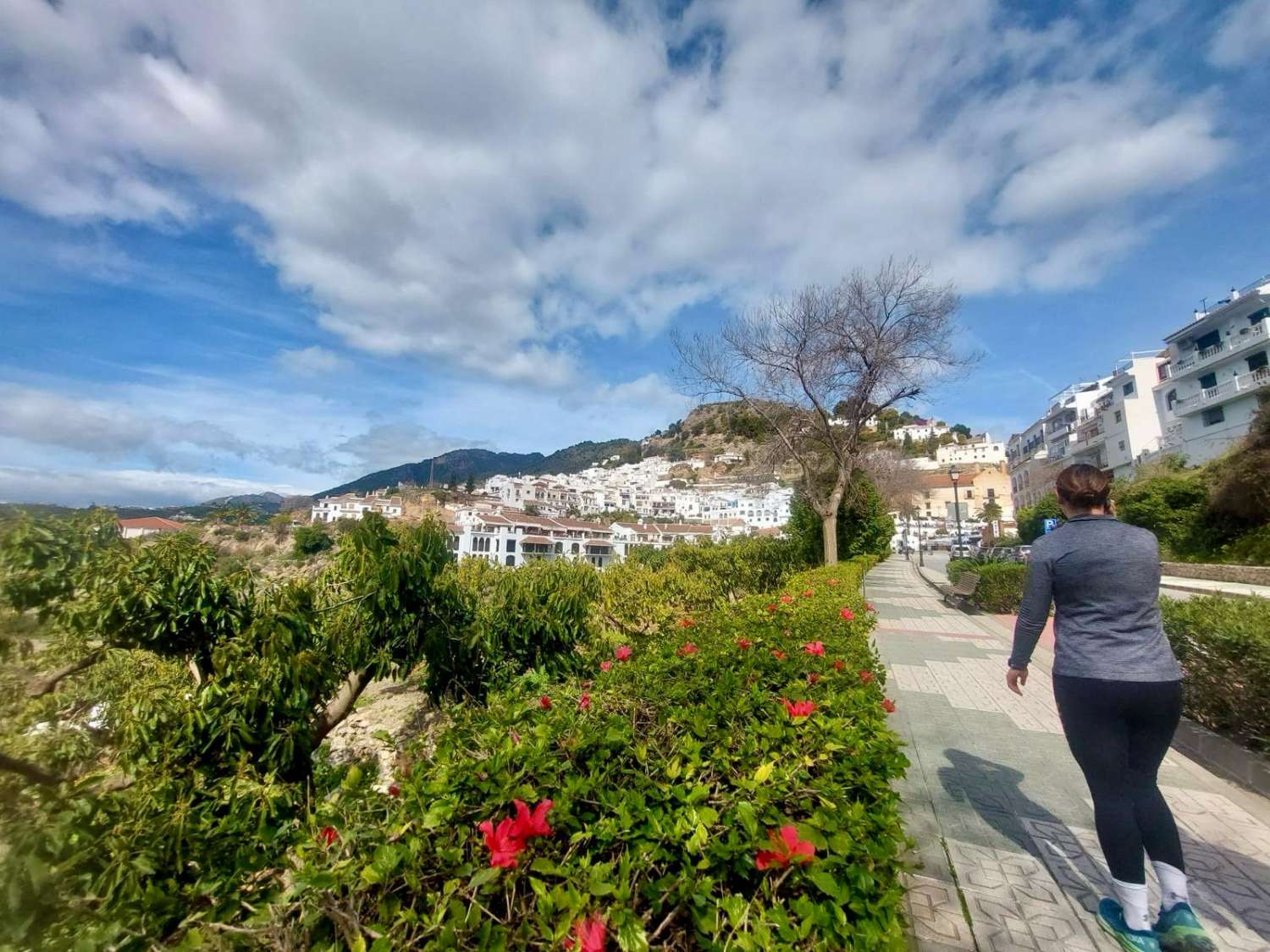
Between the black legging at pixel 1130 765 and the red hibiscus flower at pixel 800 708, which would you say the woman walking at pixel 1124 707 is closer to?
the black legging at pixel 1130 765

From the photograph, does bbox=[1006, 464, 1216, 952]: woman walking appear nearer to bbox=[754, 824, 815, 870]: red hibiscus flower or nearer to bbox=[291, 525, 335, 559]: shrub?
bbox=[754, 824, 815, 870]: red hibiscus flower

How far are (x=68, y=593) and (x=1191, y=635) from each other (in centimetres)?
686

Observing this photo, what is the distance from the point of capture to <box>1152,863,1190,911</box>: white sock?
2020 millimetres

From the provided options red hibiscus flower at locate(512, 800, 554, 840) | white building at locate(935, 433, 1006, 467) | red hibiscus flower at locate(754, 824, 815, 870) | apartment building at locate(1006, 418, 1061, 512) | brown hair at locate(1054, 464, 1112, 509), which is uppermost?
white building at locate(935, 433, 1006, 467)

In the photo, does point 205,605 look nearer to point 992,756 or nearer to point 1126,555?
point 1126,555

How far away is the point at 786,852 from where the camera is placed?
1145mm

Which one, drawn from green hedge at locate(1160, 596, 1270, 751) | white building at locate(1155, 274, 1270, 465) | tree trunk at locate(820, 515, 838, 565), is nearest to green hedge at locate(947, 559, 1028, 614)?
tree trunk at locate(820, 515, 838, 565)

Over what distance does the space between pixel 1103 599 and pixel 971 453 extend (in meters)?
118

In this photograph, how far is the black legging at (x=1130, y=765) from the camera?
2.04 metres

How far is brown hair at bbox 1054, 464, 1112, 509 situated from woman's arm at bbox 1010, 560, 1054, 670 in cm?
30

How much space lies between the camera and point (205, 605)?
3.36m

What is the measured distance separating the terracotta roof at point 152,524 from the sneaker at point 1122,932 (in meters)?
4.63

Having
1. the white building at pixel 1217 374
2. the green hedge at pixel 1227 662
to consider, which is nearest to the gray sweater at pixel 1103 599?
the green hedge at pixel 1227 662

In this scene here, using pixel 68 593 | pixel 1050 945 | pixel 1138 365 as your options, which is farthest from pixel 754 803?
pixel 1138 365
